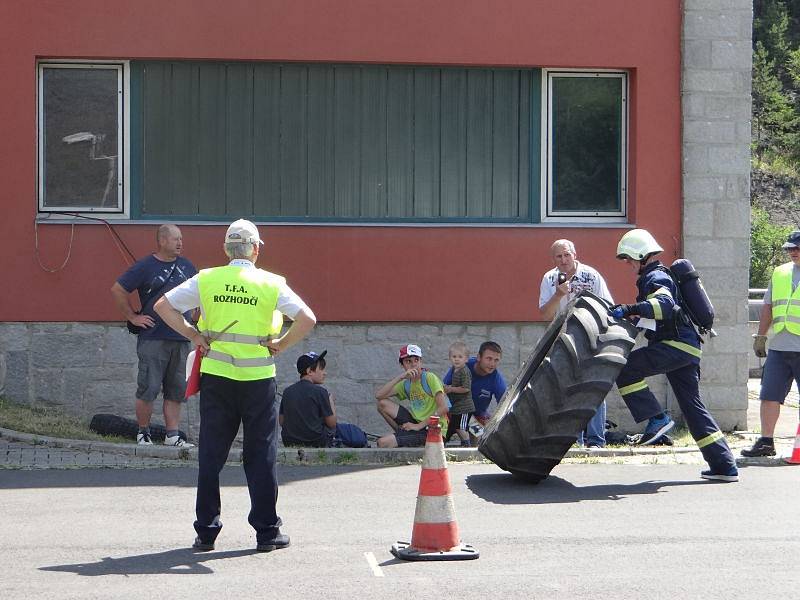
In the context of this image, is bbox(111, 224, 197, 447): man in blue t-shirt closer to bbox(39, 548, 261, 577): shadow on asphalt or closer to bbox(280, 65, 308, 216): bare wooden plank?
bbox(280, 65, 308, 216): bare wooden plank

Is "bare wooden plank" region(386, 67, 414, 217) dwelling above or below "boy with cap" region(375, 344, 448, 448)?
above

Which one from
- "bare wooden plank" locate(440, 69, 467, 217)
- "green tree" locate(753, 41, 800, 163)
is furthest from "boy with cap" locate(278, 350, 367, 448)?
"green tree" locate(753, 41, 800, 163)

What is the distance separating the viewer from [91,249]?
43.5 feet

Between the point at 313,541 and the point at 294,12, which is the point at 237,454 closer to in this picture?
the point at 313,541

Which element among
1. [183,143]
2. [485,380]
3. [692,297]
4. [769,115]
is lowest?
[485,380]

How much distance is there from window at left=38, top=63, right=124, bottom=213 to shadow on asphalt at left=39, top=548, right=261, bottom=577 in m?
6.49

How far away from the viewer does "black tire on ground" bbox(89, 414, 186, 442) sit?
39.4ft

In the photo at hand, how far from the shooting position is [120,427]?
12078 mm

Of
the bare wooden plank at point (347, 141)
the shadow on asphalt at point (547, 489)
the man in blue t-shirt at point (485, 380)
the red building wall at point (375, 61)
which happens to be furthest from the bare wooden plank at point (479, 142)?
the shadow on asphalt at point (547, 489)

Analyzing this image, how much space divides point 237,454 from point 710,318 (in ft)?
13.3

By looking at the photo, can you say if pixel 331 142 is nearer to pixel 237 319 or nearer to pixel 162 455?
pixel 162 455

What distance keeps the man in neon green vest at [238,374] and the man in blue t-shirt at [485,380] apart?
4.80 meters

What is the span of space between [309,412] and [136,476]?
1765 mm

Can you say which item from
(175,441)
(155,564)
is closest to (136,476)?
(175,441)
